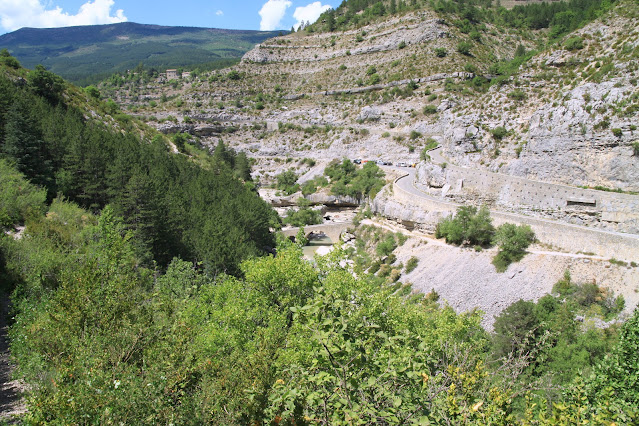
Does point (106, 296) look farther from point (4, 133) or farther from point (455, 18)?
point (455, 18)

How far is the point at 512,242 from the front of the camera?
3147 cm

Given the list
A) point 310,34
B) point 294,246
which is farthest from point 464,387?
point 310,34

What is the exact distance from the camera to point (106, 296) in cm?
1255

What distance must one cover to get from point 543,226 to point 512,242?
2.63m

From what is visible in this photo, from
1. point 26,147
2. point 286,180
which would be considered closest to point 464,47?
point 286,180

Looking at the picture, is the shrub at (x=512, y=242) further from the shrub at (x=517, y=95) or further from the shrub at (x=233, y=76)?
the shrub at (x=233, y=76)

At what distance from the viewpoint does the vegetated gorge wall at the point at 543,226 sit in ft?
87.1

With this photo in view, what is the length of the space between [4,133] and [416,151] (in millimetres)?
56604

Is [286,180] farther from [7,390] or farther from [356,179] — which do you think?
[7,390]

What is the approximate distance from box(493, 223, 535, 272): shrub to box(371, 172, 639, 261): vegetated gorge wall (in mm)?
785

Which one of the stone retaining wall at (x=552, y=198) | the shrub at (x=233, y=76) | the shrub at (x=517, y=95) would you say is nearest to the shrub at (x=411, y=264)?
the stone retaining wall at (x=552, y=198)

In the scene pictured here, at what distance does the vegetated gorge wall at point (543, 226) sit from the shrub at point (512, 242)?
78 centimetres

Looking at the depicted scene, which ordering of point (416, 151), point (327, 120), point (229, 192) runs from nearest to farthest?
point (229, 192) < point (416, 151) < point (327, 120)

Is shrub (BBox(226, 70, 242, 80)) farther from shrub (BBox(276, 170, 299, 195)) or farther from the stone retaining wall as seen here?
the stone retaining wall
